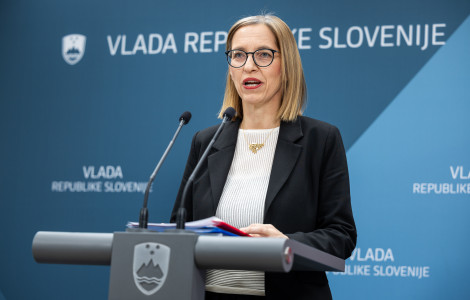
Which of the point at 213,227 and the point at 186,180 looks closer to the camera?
the point at 213,227

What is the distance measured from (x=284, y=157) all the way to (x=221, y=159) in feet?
0.78

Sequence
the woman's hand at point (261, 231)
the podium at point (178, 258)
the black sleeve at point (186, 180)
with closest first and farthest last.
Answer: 1. the podium at point (178, 258)
2. the woman's hand at point (261, 231)
3. the black sleeve at point (186, 180)

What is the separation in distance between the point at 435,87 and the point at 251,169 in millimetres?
1669

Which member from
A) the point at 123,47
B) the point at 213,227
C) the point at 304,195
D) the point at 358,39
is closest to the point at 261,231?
the point at 213,227

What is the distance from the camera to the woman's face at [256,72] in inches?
81.7

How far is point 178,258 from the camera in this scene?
1.28 meters

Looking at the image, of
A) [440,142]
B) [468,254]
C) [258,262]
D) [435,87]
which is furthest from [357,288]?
[258,262]

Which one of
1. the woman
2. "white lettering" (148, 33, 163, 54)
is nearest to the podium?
the woman

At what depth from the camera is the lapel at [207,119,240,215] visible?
201 centimetres

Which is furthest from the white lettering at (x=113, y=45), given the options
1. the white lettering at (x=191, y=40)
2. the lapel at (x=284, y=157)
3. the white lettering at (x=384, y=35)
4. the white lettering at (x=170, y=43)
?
the lapel at (x=284, y=157)

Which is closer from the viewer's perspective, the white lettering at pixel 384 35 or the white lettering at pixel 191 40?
the white lettering at pixel 384 35

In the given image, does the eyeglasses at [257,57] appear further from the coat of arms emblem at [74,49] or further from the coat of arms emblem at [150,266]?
the coat of arms emblem at [74,49]

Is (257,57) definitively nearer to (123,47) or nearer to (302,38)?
(302,38)

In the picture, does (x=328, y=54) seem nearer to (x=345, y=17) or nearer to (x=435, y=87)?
(x=345, y=17)
